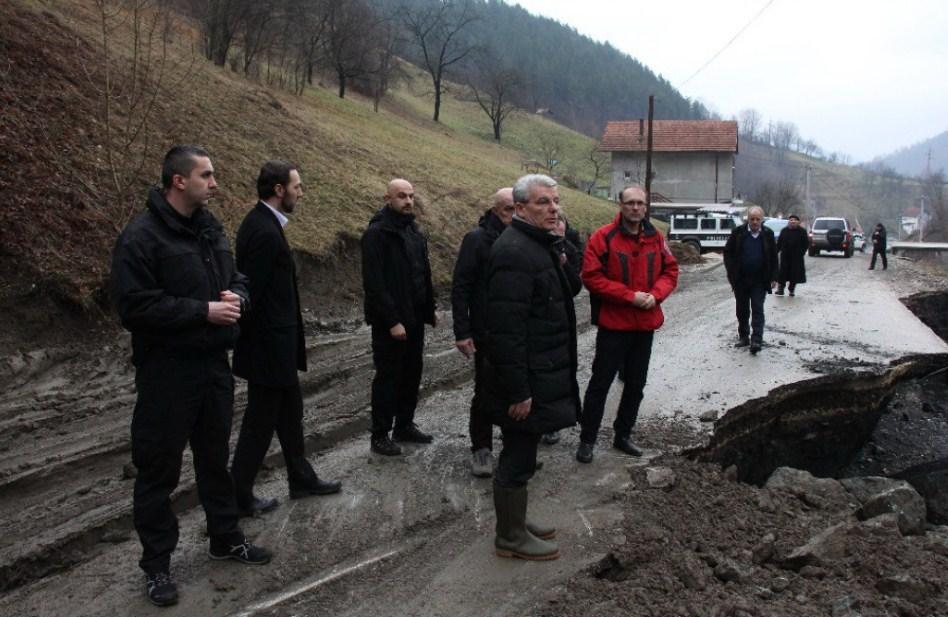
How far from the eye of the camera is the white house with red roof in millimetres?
56281

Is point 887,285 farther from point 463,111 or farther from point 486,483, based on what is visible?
point 463,111

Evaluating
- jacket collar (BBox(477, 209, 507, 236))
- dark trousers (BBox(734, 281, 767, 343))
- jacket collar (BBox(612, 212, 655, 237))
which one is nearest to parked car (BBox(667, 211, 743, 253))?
dark trousers (BBox(734, 281, 767, 343))

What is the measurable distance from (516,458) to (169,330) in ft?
5.82

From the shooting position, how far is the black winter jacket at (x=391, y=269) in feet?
16.5

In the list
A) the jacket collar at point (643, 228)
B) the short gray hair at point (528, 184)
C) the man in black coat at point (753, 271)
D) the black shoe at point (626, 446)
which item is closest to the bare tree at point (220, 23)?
the man in black coat at point (753, 271)

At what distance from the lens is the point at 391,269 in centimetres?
514

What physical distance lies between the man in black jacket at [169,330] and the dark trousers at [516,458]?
142 cm

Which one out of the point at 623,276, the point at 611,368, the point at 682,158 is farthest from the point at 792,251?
the point at 682,158

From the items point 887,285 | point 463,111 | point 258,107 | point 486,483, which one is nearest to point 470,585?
point 486,483

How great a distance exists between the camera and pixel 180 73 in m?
17.0

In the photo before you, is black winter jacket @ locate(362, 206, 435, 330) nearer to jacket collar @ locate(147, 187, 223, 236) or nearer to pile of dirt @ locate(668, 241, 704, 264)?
jacket collar @ locate(147, 187, 223, 236)

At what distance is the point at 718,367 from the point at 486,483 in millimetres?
4431

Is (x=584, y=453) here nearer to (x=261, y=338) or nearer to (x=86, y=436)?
(x=261, y=338)

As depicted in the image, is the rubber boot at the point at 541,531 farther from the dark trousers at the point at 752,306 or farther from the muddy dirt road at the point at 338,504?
the dark trousers at the point at 752,306
